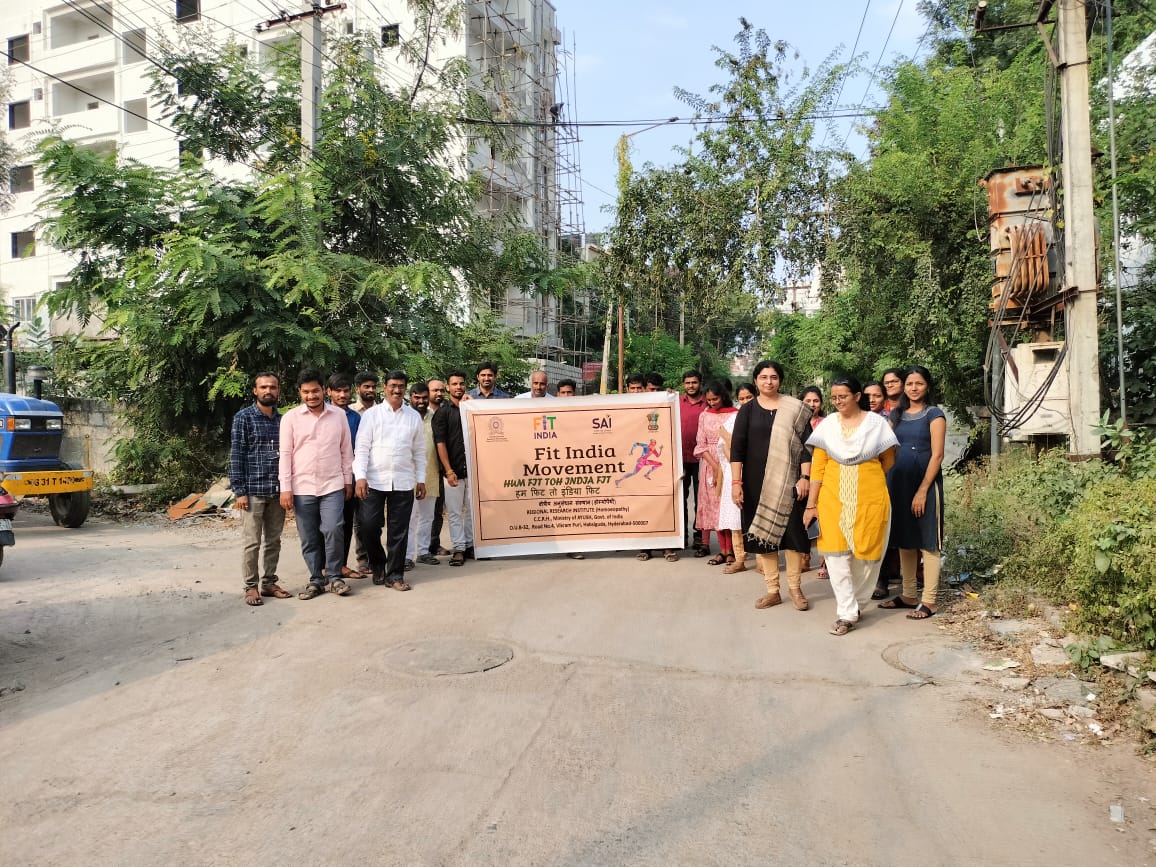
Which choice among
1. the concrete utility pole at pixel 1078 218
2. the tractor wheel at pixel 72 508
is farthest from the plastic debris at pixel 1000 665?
the tractor wheel at pixel 72 508

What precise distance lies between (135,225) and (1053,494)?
1241cm

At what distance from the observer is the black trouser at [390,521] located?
7.89m

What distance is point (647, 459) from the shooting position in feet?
30.5

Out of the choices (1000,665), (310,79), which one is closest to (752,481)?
(1000,665)

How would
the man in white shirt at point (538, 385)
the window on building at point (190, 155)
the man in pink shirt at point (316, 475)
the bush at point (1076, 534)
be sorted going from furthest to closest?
the window on building at point (190, 155) → the man in white shirt at point (538, 385) → the man in pink shirt at point (316, 475) → the bush at point (1076, 534)

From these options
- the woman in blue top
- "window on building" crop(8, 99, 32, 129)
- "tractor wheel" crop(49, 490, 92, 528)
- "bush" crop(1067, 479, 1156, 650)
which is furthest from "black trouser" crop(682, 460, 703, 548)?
"window on building" crop(8, 99, 32, 129)

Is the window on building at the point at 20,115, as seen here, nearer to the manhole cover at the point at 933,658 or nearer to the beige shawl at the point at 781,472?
the beige shawl at the point at 781,472

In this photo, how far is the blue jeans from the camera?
7445 mm

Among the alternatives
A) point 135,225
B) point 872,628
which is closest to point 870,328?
point 872,628

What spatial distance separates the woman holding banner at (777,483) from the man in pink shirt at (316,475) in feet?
10.9

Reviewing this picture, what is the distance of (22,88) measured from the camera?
39094 mm

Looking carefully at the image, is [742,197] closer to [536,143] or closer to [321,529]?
[321,529]

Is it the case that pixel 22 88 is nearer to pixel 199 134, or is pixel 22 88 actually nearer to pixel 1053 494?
pixel 199 134

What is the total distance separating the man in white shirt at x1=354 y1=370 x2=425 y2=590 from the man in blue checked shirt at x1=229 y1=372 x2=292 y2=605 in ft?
2.40
